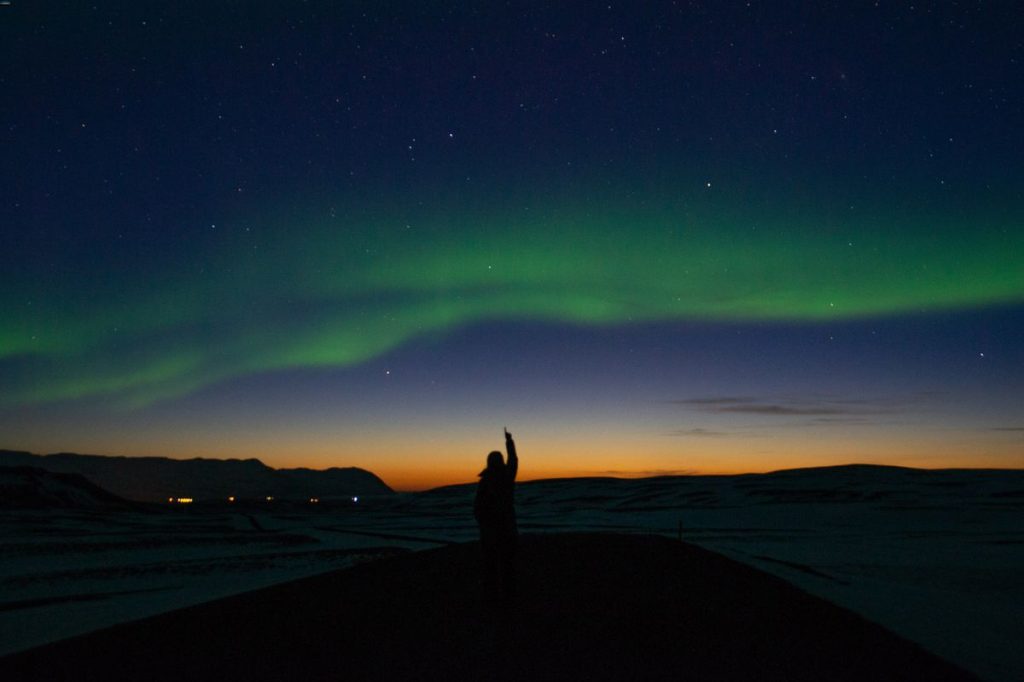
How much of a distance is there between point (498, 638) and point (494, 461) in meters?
2.86

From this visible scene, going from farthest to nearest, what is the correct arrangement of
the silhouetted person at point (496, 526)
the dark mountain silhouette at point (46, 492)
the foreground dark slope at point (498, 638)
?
the dark mountain silhouette at point (46, 492) < the silhouetted person at point (496, 526) < the foreground dark slope at point (498, 638)

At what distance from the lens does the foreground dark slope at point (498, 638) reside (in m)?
6.93

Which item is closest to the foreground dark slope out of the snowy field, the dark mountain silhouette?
the snowy field

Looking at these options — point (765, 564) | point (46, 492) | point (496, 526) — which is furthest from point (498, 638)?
point (46, 492)

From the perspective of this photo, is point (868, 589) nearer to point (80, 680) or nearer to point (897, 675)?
point (897, 675)

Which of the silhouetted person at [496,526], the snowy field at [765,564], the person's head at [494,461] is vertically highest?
the person's head at [494,461]

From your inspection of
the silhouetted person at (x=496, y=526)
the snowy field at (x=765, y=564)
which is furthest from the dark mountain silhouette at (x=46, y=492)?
the silhouetted person at (x=496, y=526)

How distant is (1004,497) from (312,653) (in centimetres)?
6581

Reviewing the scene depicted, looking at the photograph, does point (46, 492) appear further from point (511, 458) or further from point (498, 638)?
point (498, 638)

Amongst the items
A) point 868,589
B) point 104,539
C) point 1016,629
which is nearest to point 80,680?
point 1016,629

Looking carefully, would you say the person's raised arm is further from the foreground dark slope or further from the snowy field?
the snowy field

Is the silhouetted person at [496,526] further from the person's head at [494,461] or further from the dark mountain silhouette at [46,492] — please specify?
the dark mountain silhouette at [46,492]

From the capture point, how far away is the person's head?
10844 millimetres

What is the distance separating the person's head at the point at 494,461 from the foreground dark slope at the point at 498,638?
180cm
